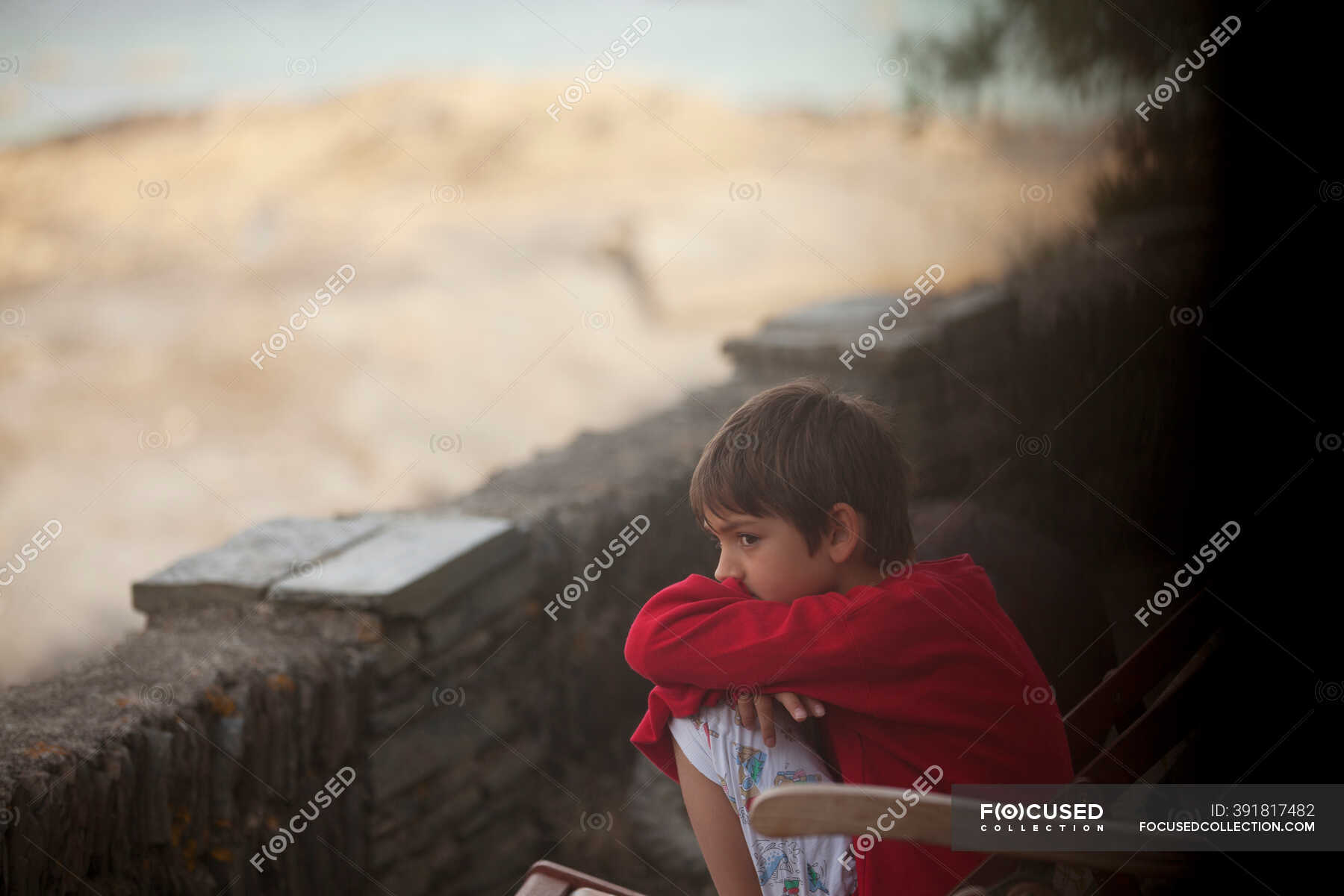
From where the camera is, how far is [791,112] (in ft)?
11.7

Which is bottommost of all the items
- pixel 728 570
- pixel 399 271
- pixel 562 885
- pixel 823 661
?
pixel 562 885

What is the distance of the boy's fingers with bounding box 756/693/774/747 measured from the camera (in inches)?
46.6

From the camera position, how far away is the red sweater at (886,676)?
3.89 ft

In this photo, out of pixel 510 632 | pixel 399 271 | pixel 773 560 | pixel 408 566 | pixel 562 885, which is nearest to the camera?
pixel 773 560

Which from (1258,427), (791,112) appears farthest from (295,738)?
(791,112)

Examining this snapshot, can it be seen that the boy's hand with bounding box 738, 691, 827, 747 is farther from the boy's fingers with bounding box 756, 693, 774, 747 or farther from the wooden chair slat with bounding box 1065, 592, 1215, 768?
the wooden chair slat with bounding box 1065, 592, 1215, 768

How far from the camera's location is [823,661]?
1171 mm

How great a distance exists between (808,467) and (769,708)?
1.06 ft

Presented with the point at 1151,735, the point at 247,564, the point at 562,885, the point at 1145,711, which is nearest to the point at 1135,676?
the point at 1145,711

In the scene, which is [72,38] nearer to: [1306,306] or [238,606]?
[238,606]

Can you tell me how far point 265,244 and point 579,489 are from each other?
56.8 inches

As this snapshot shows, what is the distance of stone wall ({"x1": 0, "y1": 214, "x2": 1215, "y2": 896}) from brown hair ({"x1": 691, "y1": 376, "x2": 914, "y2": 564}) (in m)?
0.74

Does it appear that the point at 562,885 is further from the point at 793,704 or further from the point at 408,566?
the point at 408,566

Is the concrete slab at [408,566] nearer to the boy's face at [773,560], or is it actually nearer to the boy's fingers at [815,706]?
the boy's face at [773,560]
